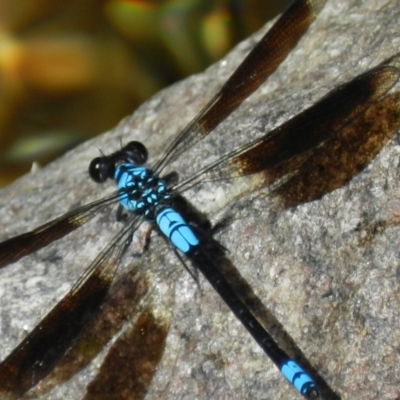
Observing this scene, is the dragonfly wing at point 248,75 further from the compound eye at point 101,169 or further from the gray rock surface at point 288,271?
the compound eye at point 101,169

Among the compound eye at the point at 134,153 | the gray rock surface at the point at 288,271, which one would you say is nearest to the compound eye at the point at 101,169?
the compound eye at the point at 134,153

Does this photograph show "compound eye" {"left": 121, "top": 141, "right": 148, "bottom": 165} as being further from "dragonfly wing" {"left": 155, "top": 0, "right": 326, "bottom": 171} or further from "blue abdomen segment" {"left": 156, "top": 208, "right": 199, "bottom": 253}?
"blue abdomen segment" {"left": 156, "top": 208, "right": 199, "bottom": 253}

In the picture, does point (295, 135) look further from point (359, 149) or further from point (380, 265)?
point (380, 265)

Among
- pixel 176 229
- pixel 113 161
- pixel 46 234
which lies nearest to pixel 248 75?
pixel 113 161

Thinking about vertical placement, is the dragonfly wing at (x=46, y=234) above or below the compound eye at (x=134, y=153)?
below

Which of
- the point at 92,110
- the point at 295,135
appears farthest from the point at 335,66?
the point at 92,110

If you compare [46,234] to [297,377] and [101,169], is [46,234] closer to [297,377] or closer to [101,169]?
[101,169]
